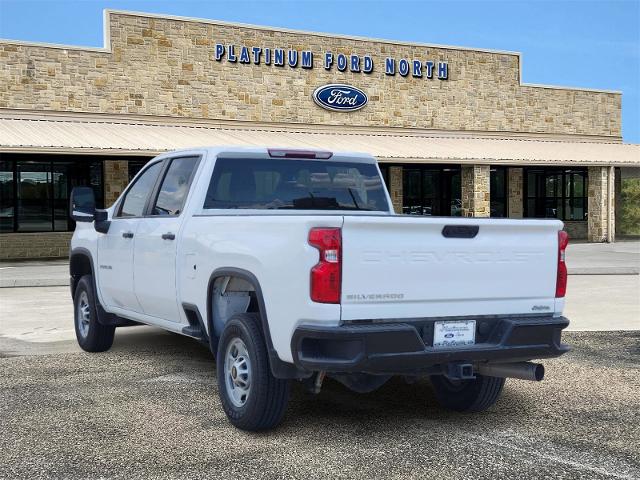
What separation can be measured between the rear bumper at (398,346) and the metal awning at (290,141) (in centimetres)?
1729

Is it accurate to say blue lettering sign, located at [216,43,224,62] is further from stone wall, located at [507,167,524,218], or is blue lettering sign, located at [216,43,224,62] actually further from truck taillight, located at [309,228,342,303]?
truck taillight, located at [309,228,342,303]

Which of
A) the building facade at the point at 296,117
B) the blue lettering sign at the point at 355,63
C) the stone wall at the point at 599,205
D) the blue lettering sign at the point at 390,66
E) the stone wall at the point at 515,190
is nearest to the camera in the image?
the building facade at the point at 296,117

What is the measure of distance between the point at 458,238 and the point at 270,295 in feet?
4.09

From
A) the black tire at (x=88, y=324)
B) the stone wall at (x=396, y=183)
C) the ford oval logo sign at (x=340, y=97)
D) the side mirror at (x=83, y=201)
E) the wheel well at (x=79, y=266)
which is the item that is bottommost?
the black tire at (x=88, y=324)

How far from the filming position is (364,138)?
96.4ft

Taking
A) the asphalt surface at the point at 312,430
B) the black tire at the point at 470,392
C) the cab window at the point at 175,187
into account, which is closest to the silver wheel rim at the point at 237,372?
the asphalt surface at the point at 312,430

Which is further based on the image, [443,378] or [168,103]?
[168,103]

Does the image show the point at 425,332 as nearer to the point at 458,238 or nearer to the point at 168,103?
the point at 458,238

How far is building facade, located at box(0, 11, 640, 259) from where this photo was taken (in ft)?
81.5

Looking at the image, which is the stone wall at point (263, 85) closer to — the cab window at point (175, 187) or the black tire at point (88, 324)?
the black tire at point (88, 324)

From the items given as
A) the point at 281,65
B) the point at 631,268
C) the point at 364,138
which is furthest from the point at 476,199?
the point at 631,268

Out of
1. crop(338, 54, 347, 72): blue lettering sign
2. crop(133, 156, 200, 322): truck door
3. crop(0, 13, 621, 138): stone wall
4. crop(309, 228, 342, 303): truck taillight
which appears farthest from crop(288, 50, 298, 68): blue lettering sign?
crop(309, 228, 342, 303): truck taillight

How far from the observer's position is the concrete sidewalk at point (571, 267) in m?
17.2

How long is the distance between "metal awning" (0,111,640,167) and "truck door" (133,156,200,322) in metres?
14.5
